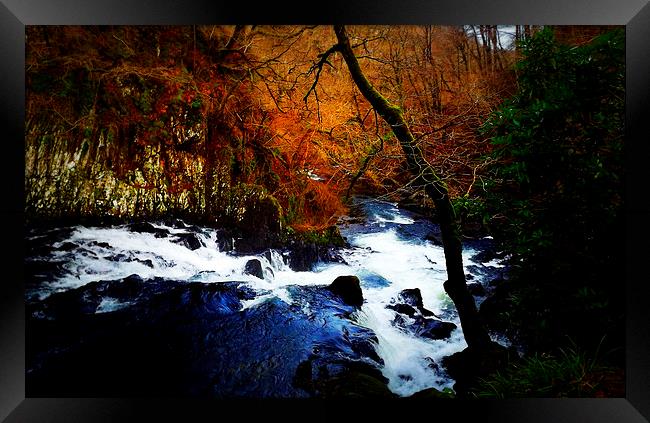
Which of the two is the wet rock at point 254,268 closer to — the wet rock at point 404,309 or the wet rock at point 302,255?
the wet rock at point 302,255

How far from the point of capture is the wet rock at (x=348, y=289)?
7.30 ft

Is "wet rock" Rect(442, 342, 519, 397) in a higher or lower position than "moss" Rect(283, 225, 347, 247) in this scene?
lower

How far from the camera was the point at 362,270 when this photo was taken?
2.24m

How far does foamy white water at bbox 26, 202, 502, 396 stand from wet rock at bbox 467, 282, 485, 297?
14cm

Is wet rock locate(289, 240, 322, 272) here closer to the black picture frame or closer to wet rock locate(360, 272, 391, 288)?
wet rock locate(360, 272, 391, 288)

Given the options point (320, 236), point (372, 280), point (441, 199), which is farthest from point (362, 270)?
point (441, 199)

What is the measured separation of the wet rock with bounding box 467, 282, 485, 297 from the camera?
2.24m

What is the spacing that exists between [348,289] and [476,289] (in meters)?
0.93

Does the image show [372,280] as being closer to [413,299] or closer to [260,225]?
[413,299]

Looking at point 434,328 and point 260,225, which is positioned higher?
point 260,225

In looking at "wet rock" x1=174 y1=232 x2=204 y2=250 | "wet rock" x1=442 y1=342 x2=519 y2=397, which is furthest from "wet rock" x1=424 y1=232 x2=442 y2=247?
"wet rock" x1=174 y1=232 x2=204 y2=250
